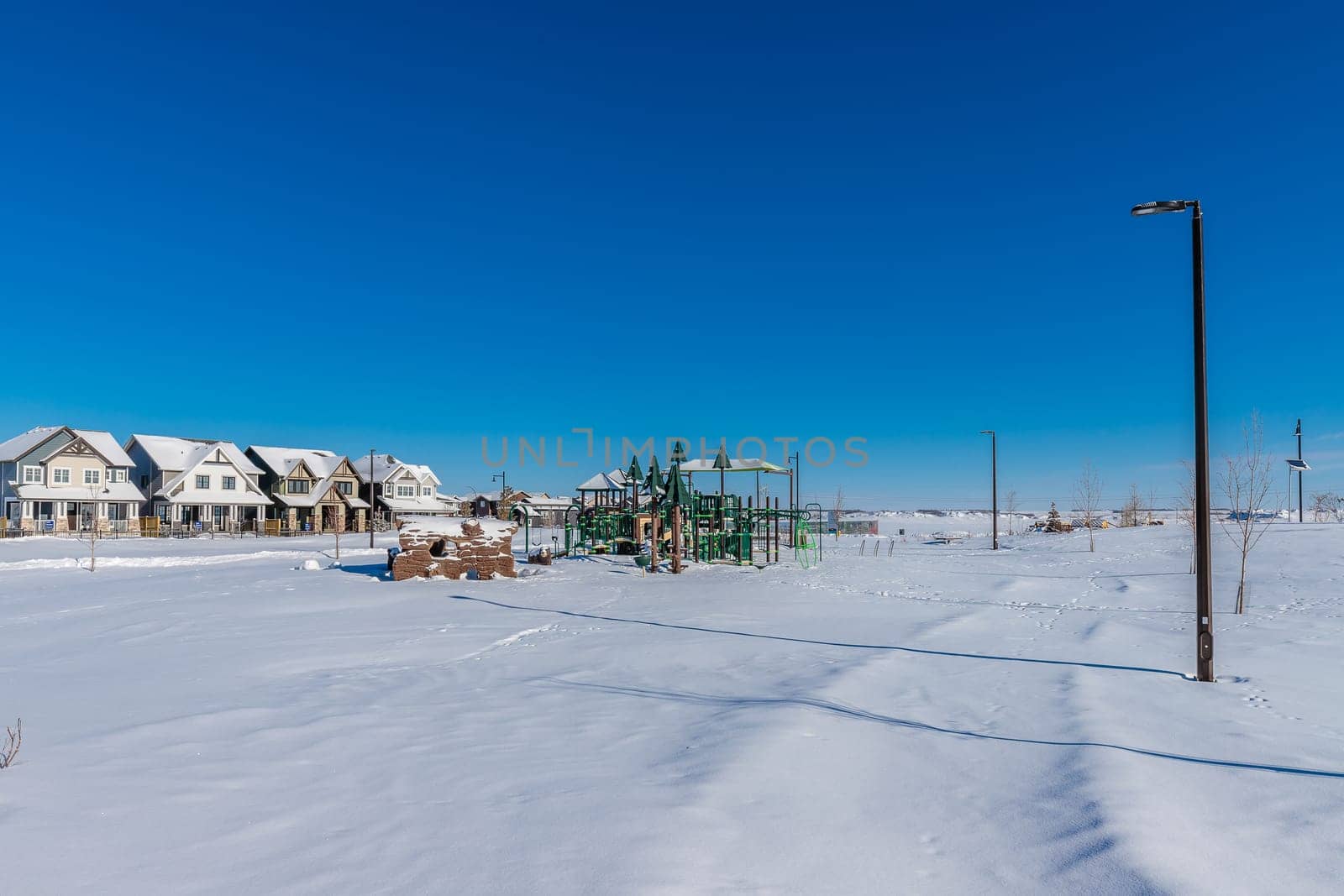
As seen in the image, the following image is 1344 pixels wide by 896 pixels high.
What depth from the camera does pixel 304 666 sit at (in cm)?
1140

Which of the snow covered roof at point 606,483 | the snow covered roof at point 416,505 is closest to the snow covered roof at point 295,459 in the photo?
the snow covered roof at point 416,505

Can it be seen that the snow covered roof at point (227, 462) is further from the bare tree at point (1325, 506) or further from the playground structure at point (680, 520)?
the bare tree at point (1325, 506)

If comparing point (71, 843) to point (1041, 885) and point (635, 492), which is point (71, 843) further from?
point (635, 492)

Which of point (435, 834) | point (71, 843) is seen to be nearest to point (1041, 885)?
point (435, 834)

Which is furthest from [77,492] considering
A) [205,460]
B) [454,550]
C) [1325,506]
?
[1325,506]

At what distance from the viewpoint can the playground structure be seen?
2912 cm

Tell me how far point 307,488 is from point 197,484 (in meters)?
9.30

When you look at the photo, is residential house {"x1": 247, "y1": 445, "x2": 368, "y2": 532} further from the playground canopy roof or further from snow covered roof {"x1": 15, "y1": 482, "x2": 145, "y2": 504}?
the playground canopy roof

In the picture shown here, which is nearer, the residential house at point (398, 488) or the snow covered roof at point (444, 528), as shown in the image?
the snow covered roof at point (444, 528)

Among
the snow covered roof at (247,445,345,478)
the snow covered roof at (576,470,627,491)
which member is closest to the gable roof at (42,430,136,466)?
the snow covered roof at (247,445,345,478)

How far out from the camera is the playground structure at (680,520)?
29125 mm

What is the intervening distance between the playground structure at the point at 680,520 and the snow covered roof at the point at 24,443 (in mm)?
39081

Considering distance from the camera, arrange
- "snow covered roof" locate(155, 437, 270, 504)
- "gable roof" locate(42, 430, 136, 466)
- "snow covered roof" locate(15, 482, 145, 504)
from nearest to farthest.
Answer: "snow covered roof" locate(15, 482, 145, 504)
"gable roof" locate(42, 430, 136, 466)
"snow covered roof" locate(155, 437, 270, 504)

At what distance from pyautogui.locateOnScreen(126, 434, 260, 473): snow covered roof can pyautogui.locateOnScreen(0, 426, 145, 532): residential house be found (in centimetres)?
251
